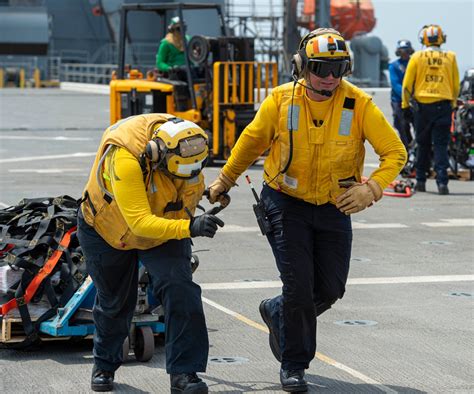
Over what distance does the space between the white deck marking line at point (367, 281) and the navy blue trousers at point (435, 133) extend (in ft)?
19.3

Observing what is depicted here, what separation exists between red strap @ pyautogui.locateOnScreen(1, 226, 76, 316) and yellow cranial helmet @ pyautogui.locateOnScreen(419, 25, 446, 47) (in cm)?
949

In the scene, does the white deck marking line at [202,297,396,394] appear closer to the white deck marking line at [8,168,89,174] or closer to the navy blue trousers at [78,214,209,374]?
the navy blue trousers at [78,214,209,374]

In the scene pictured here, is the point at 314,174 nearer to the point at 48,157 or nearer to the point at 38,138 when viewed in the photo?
the point at 48,157

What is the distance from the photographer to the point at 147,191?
593cm

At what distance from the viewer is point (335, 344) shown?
7543 mm

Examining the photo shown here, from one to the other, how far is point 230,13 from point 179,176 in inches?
1914

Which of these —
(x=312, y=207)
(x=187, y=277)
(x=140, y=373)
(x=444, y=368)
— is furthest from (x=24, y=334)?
(x=444, y=368)

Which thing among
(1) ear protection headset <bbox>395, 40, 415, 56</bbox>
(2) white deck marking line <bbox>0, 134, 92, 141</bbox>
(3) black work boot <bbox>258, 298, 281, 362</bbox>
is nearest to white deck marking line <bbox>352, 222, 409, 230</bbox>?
(1) ear protection headset <bbox>395, 40, 415, 56</bbox>

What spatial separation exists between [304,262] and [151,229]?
98cm

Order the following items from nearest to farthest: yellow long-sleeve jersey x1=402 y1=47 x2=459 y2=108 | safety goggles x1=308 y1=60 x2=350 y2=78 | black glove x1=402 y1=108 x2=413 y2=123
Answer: safety goggles x1=308 y1=60 x2=350 y2=78 → yellow long-sleeve jersey x1=402 y1=47 x2=459 y2=108 → black glove x1=402 y1=108 x2=413 y2=123

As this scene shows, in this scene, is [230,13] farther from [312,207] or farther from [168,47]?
[312,207]

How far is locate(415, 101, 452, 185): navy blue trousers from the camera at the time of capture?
15.7 metres

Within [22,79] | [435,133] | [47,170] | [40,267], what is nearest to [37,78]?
[22,79]

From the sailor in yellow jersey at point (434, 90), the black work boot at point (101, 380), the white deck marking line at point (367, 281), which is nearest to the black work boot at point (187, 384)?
the black work boot at point (101, 380)
